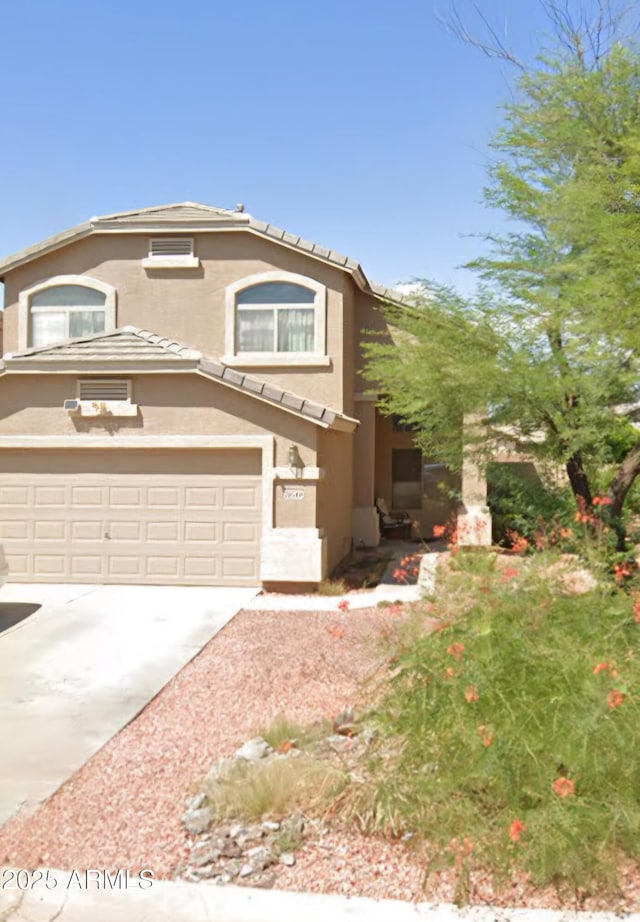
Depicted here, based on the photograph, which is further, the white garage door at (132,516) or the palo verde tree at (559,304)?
the white garage door at (132,516)

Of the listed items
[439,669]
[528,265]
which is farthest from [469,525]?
[439,669]

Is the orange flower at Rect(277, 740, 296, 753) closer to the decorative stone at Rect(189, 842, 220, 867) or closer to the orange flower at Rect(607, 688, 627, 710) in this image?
the decorative stone at Rect(189, 842, 220, 867)

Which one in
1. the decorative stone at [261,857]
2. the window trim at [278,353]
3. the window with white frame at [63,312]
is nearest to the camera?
the decorative stone at [261,857]

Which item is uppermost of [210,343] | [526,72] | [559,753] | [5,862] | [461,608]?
[526,72]

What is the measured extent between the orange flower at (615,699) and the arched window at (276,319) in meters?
12.3

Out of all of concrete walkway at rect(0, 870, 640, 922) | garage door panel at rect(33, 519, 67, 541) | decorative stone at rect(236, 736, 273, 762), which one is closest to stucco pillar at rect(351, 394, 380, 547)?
garage door panel at rect(33, 519, 67, 541)

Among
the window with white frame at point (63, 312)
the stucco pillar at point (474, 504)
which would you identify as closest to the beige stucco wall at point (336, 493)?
the stucco pillar at point (474, 504)

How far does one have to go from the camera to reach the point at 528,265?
1241 centimetres

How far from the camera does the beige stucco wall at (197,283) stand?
16.1 m

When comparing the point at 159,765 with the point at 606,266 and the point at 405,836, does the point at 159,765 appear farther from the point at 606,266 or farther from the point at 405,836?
the point at 606,266

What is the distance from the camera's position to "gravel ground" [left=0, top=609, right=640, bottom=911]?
4348mm

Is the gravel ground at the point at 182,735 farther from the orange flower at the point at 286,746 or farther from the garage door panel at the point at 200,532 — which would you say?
the garage door panel at the point at 200,532

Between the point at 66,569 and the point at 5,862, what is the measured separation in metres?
9.54

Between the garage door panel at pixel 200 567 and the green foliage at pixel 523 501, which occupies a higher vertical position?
the green foliage at pixel 523 501
